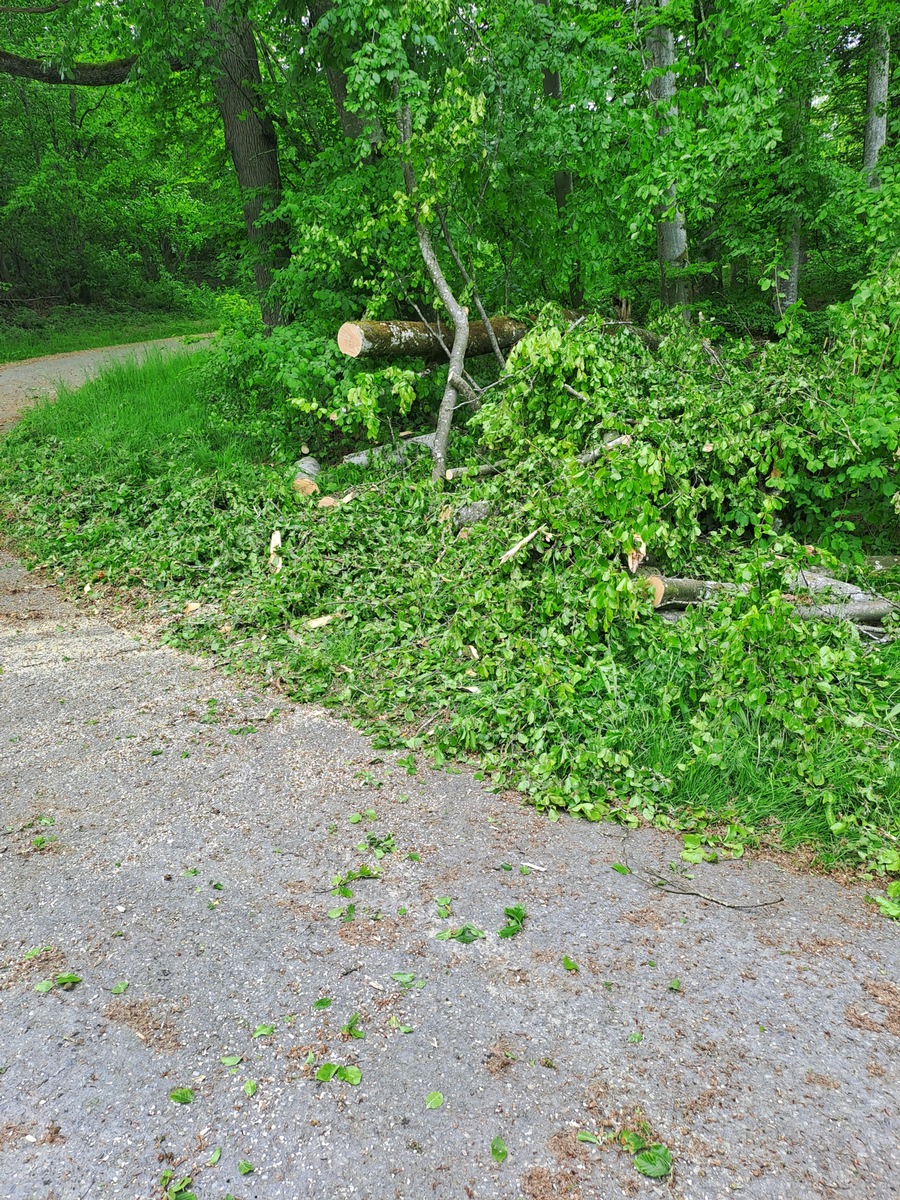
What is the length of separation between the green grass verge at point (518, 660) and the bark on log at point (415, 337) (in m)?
1.12

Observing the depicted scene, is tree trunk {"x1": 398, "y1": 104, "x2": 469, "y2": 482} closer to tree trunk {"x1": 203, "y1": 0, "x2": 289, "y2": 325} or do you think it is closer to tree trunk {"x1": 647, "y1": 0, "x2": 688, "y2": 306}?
tree trunk {"x1": 203, "y1": 0, "x2": 289, "y2": 325}

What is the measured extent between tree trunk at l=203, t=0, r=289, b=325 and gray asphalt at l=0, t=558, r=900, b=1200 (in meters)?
6.48

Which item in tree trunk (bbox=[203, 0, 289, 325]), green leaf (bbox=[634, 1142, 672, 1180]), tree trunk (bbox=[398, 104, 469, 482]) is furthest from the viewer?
tree trunk (bbox=[203, 0, 289, 325])

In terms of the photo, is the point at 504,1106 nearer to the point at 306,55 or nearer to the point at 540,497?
the point at 540,497

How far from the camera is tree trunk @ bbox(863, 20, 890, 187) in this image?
381 inches

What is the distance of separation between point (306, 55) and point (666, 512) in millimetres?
5393

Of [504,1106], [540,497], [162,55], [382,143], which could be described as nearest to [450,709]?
[540,497]

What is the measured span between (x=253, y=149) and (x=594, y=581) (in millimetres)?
7152

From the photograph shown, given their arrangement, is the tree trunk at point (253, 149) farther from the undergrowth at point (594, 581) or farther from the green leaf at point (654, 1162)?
the green leaf at point (654, 1162)

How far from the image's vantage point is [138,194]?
20.5 metres

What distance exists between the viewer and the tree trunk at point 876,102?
9.67 meters

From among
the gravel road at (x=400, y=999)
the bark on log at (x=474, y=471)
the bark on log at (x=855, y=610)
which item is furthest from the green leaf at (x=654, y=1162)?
the bark on log at (x=474, y=471)

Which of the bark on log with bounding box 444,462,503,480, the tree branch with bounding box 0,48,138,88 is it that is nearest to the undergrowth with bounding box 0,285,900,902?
the bark on log with bounding box 444,462,503,480

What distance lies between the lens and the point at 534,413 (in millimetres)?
5746
